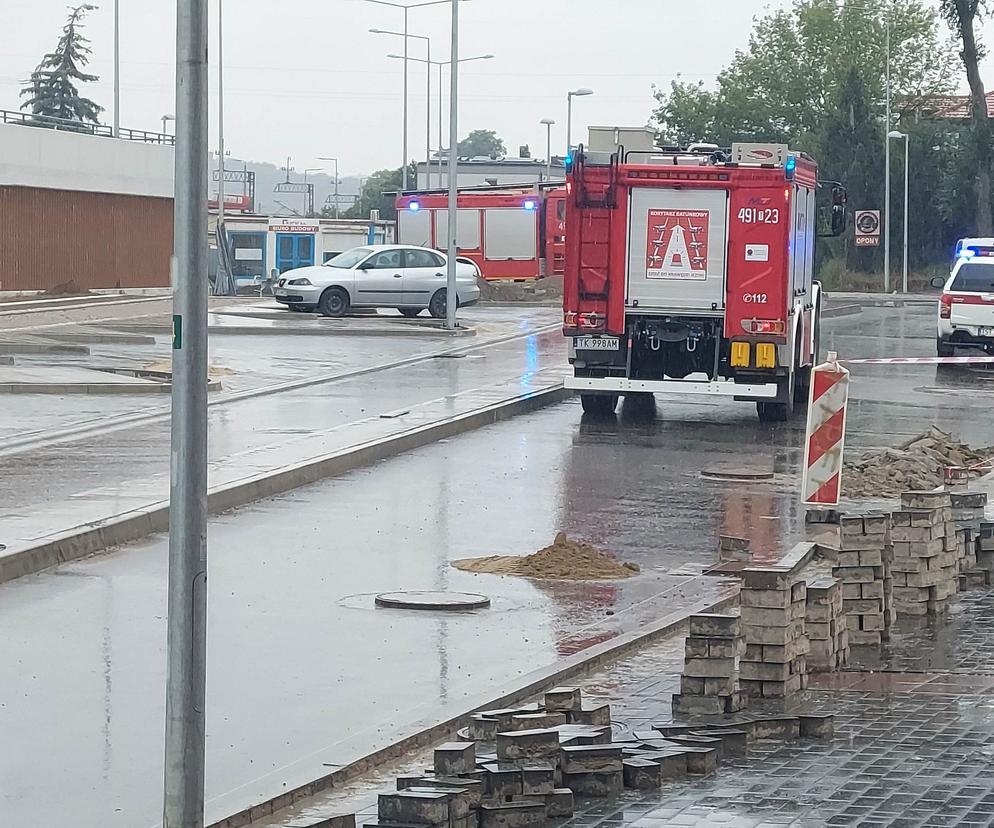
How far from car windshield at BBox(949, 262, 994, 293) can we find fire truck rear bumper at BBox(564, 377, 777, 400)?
12.5m

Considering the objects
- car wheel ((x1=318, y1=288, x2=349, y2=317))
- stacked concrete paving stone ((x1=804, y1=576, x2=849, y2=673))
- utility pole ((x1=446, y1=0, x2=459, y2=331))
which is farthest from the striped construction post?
car wheel ((x1=318, y1=288, x2=349, y2=317))

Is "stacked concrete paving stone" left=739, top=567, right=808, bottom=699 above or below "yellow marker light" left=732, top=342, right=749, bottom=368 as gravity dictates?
below

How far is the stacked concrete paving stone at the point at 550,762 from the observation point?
604 centimetres

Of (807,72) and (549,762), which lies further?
(807,72)

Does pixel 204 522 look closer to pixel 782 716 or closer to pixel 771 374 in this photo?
pixel 782 716

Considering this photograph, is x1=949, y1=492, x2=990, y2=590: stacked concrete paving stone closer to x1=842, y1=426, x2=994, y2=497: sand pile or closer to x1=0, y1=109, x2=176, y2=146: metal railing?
x1=842, y1=426, x2=994, y2=497: sand pile

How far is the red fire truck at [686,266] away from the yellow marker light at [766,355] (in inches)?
0.5

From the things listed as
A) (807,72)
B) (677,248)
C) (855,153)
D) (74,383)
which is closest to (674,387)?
(677,248)

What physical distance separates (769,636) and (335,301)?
103 ft

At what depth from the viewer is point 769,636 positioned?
8.33 m

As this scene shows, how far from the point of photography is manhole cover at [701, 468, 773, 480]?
17.0 metres

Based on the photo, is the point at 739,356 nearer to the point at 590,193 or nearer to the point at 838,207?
→ the point at 590,193

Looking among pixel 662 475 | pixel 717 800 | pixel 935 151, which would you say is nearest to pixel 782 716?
pixel 717 800

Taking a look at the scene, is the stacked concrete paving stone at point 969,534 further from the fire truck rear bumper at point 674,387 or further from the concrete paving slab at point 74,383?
the concrete paving slab at point 74,383
